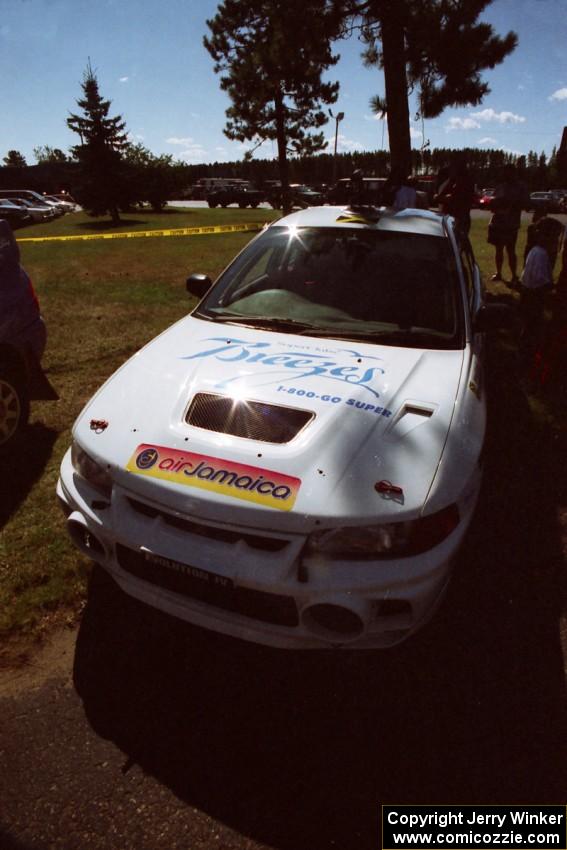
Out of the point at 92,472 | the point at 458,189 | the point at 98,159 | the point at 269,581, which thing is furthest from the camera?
the point at 98,159

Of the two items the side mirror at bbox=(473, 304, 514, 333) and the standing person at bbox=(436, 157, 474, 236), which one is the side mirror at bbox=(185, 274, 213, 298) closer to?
the side mirror at bbox=(473, 304, 514, 333)

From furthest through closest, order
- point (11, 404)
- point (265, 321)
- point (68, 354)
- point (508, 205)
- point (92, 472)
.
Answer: point (508, 205) → point (68, 354) → point (11, 404) → point (265, 321) → point (92, 472)

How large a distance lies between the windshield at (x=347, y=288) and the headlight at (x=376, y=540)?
1206mm

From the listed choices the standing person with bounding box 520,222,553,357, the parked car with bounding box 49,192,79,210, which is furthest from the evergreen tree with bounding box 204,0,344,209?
the parked car with bounding box 49,192,79,210

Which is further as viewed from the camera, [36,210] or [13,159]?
[13,159]

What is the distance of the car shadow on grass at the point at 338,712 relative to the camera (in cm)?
188

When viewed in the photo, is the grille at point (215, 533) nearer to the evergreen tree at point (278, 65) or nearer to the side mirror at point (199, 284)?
the side mirror at point (199, 284)

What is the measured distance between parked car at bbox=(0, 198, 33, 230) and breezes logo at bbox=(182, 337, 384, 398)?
101 feet

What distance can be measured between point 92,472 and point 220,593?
0.81 metres

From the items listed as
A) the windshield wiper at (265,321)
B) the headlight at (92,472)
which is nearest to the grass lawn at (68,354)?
the headlight at (92,472)

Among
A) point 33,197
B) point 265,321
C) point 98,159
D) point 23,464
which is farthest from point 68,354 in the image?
point 33,197

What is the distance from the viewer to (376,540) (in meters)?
1.89

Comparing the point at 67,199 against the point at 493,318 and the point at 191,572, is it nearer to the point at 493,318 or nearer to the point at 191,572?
the point at 493,318

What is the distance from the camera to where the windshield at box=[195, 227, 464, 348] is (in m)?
2.93
